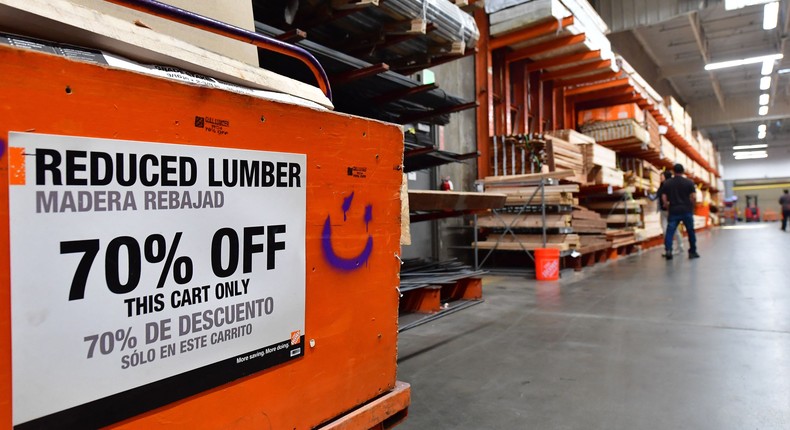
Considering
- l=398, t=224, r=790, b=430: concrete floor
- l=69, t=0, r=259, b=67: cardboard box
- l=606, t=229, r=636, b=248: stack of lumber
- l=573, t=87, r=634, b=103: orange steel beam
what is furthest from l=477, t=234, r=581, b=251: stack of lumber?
l=69, t=0, r=259, b=67: cardboard box

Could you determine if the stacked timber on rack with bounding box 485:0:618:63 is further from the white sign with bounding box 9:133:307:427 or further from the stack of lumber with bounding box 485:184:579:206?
the white sign with bounding box 9:133:307:427

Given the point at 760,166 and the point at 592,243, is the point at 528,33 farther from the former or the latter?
the point at 760,166

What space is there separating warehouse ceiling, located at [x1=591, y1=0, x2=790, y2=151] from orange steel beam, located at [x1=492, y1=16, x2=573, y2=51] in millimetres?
5809

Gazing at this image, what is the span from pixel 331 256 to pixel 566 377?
181 centimetres

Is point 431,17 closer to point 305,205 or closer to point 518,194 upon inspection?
point 305,205

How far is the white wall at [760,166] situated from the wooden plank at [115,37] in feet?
147

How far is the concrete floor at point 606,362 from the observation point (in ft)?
6.75

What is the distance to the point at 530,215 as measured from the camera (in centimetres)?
690

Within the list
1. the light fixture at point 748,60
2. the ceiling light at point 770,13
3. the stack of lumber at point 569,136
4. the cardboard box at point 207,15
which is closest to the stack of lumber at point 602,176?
the stack of lumber at point 569,136

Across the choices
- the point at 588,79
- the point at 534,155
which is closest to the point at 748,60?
the point at 588,79

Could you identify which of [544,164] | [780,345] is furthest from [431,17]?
[544,164]

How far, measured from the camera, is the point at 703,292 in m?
5.08

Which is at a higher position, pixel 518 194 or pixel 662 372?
pixel 518 194

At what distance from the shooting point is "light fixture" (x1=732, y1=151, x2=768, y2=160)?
36000mm
